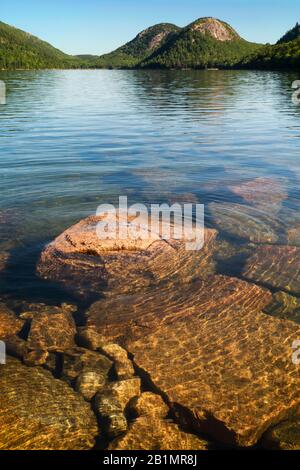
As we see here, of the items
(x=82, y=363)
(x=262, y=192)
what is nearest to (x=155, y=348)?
(x=82, y=363)

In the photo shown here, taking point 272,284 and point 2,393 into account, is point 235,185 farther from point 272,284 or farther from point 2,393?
point 2,393

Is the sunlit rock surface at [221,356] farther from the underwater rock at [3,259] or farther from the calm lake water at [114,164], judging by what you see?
the underwater rock at [3,259]

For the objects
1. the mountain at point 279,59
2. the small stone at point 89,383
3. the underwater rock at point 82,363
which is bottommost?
the small stone at point 89,383

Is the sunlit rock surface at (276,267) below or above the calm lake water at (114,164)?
below

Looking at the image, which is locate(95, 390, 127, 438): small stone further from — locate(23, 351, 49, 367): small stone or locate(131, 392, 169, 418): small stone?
locate(23, 351, 49, 367): small stone

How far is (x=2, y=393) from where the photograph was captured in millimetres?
5793

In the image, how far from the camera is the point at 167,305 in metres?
7.90

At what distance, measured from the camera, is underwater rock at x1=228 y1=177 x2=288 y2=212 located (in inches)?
510

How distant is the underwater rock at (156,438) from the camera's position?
517 centimetres

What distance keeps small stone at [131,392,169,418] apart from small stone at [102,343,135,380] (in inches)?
22.1

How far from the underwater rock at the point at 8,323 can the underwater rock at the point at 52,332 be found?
0.29 metres

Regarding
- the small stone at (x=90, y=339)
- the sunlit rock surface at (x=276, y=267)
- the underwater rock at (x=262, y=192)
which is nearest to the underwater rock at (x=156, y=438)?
the small stone at (x=90, y=339)

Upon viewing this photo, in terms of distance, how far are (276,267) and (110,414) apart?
5281mm
